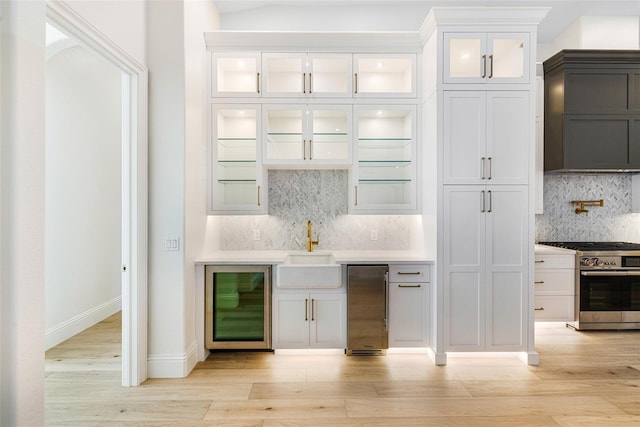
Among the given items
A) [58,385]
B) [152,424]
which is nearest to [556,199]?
[152,424]

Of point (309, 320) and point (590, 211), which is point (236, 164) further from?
point (590, 211)

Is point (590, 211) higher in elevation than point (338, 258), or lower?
higher

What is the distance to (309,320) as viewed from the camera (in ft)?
10.3

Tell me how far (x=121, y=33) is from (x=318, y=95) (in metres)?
1.62

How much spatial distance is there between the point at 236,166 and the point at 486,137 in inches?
88.6

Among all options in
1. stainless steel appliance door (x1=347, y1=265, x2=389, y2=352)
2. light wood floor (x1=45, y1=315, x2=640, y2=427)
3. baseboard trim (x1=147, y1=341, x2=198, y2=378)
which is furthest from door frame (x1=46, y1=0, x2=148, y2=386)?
stainless steel appliance door (x1=347, y1=265, x2=389, y2=352)

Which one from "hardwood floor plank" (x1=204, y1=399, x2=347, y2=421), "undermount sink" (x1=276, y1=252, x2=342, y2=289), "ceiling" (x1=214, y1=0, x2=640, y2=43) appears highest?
"ceiling" (x1=214, y1=0, x2=640, y2=43)

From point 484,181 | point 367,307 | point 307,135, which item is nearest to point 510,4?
point 484,181

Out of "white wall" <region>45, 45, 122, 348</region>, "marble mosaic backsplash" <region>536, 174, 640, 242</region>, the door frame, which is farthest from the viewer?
"marble mosaic backsplash" <region>536, 174, 640, 242</region>

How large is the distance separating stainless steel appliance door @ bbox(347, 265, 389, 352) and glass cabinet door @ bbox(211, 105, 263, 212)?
115 centimetres

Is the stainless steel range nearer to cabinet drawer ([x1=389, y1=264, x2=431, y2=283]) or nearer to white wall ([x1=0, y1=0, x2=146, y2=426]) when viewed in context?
cabinet drawer ([x1=389, y1=264, x2=431, y2=283])

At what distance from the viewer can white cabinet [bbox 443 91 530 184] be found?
2982mm

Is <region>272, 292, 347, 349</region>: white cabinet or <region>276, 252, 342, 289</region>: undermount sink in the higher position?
<region>276, 252, 342, 289</region>: undermount sink

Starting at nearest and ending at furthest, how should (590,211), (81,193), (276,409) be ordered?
1. (276,409)
2. (81,193)
3. (590,211)
